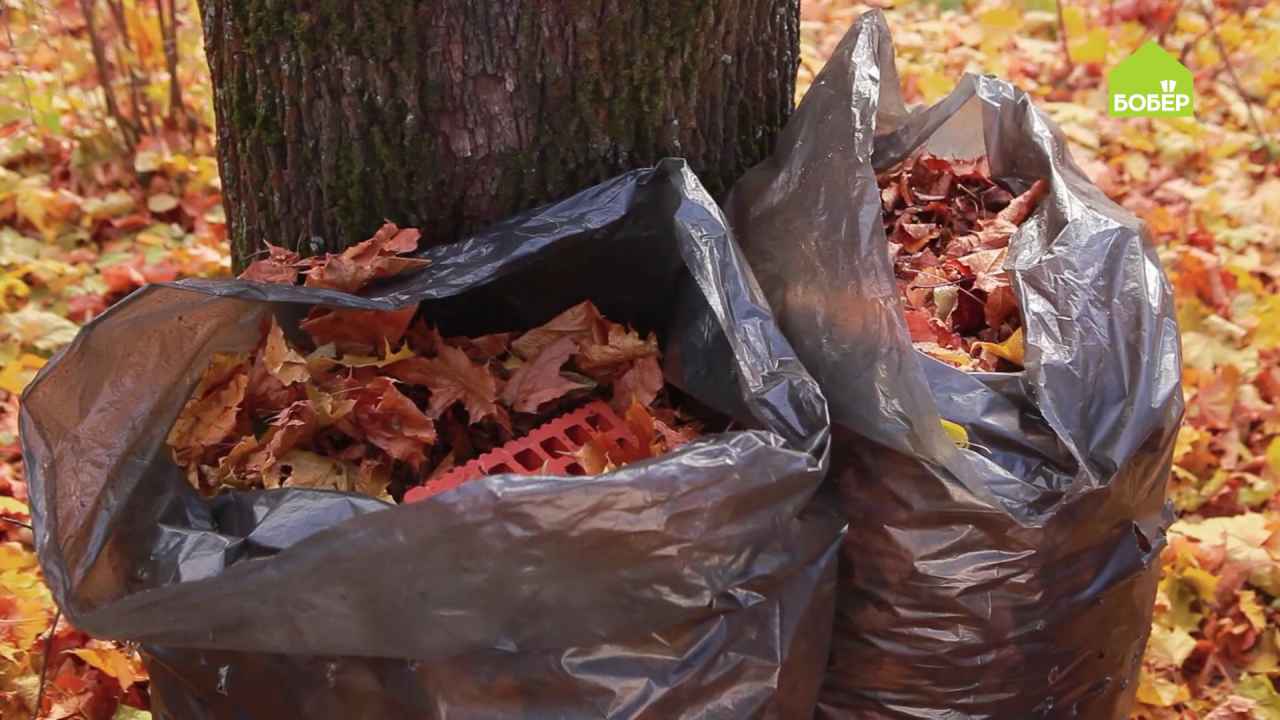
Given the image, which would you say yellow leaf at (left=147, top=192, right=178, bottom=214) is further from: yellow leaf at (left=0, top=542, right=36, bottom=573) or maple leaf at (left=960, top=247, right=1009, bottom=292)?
maple leaf at (left=960, top=247, right=1009, bottom=292)

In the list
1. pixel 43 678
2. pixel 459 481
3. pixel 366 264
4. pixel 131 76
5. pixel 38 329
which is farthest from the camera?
pixel 131 76

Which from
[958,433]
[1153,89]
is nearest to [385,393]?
[958,433]

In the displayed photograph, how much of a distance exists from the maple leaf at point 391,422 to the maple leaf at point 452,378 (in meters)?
0.04

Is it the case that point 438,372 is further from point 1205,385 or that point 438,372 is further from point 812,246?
point 1205,385

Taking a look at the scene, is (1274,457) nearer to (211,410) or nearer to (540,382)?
(540,382)

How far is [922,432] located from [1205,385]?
152 centimetres

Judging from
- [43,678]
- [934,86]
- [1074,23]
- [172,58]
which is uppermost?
[172,58]

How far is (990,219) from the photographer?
1.74m

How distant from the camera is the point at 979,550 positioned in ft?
4.28

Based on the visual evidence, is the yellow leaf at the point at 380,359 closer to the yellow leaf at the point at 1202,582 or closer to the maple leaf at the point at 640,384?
the maple leaf at the point at 640,384

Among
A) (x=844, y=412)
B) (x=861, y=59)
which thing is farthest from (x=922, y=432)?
(x=861, y=59)

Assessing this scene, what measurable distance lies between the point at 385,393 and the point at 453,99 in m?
0.38

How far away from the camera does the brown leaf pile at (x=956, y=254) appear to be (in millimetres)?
1497

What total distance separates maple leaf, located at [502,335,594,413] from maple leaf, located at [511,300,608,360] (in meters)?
0.02
